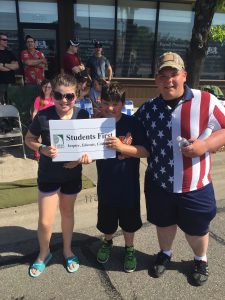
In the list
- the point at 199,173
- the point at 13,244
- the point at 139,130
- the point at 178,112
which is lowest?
the point at 13,244

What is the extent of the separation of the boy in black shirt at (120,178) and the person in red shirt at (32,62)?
5.08 meters

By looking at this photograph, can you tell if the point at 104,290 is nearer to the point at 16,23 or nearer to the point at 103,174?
the point at 103,174

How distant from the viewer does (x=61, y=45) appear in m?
9.94

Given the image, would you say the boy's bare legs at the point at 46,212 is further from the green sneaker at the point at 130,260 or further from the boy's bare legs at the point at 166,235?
the boy's bare legs at the point at 166,235

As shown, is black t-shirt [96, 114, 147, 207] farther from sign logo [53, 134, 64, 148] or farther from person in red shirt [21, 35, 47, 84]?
person in red shirt [21, 35, 47, 84]

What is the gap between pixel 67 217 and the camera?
2910mm

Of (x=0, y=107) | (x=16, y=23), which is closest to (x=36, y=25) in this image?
(x=16, y=23)

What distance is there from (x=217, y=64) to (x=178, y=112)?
10054 millimetres

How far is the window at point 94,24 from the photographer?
9.93m

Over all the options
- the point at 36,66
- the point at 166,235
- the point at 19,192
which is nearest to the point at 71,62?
the point at 36,66

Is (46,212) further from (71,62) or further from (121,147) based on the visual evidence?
(71,62)

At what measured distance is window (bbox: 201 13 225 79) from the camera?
11.5 meters

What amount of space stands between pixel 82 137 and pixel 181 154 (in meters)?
0.74

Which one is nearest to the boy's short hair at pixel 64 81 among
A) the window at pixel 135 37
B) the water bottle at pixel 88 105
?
the water bottle at pixel 88 105
